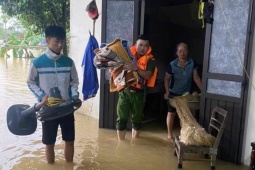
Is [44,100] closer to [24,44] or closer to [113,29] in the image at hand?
[113,29]

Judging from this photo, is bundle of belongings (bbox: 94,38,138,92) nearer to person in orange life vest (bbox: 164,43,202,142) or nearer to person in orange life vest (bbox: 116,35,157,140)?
person in orange life vest (bbox: 116,35,157,140)

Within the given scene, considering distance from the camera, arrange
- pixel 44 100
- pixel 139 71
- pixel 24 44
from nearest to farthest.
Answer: pixel 44 100
pixel 139 71
pixel 24 44

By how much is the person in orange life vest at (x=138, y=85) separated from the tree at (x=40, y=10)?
4.75 meters

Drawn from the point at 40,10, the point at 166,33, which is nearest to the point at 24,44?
the point at 40,10

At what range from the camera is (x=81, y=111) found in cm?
661

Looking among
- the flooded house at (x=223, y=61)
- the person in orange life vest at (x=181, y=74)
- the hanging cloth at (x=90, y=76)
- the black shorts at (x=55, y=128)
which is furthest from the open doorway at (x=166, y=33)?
the black shorts at (x=55, y=128)

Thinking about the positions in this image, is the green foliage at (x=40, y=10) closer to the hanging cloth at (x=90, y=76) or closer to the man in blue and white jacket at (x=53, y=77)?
the hanging cloth at (x=90, y=76)

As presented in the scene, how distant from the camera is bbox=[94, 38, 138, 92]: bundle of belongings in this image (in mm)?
4129

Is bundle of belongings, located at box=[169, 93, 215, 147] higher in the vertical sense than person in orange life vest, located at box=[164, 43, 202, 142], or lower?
lower

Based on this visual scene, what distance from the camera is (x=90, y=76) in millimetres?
4480

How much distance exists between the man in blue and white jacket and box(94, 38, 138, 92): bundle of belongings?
619mm

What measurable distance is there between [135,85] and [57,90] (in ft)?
4.75

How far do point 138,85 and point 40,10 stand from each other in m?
5.19

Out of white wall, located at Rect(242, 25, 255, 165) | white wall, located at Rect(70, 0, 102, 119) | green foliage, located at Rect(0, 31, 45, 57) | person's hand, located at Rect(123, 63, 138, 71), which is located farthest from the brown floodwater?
green foliage, located at Rect(0, 31, 45, 57)
